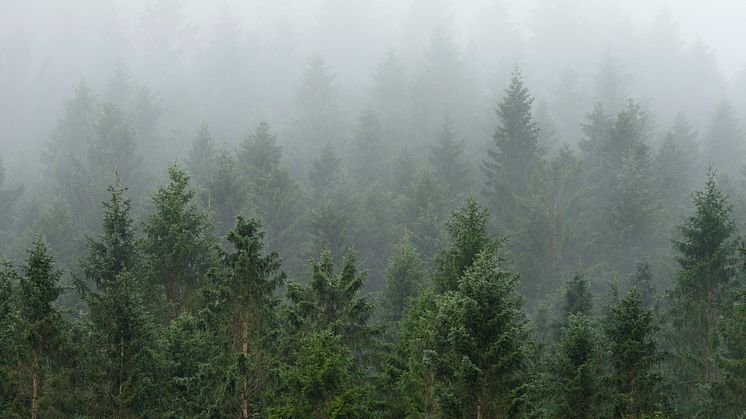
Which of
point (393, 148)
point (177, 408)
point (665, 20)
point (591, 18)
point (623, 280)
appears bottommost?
point (177, 408)

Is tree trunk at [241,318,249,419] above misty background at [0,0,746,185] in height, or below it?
below

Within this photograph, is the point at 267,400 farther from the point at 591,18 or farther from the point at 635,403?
the point at 591,18

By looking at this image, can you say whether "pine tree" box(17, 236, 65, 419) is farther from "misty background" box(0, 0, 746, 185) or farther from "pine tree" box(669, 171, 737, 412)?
"misty background" box(0, 0, 746, 185)

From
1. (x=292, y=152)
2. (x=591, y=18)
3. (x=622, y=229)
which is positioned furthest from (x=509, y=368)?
(x=591, y=18)

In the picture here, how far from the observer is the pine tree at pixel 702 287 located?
73.9 feet

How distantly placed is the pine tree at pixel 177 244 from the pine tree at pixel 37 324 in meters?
6.57

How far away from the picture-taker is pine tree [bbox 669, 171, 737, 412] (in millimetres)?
22516

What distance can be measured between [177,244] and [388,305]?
9677mm

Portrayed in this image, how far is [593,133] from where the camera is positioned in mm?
46812

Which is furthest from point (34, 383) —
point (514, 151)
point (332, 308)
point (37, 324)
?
point (514, 151)

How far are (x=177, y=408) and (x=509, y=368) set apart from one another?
967 cm

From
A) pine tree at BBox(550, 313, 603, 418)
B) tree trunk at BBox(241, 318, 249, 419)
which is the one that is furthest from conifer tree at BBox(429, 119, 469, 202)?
tree trunk at BBox(241, 318, 249, 419)

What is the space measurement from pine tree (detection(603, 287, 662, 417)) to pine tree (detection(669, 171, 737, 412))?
7.18 metres

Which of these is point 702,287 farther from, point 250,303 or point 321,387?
point 250,303
